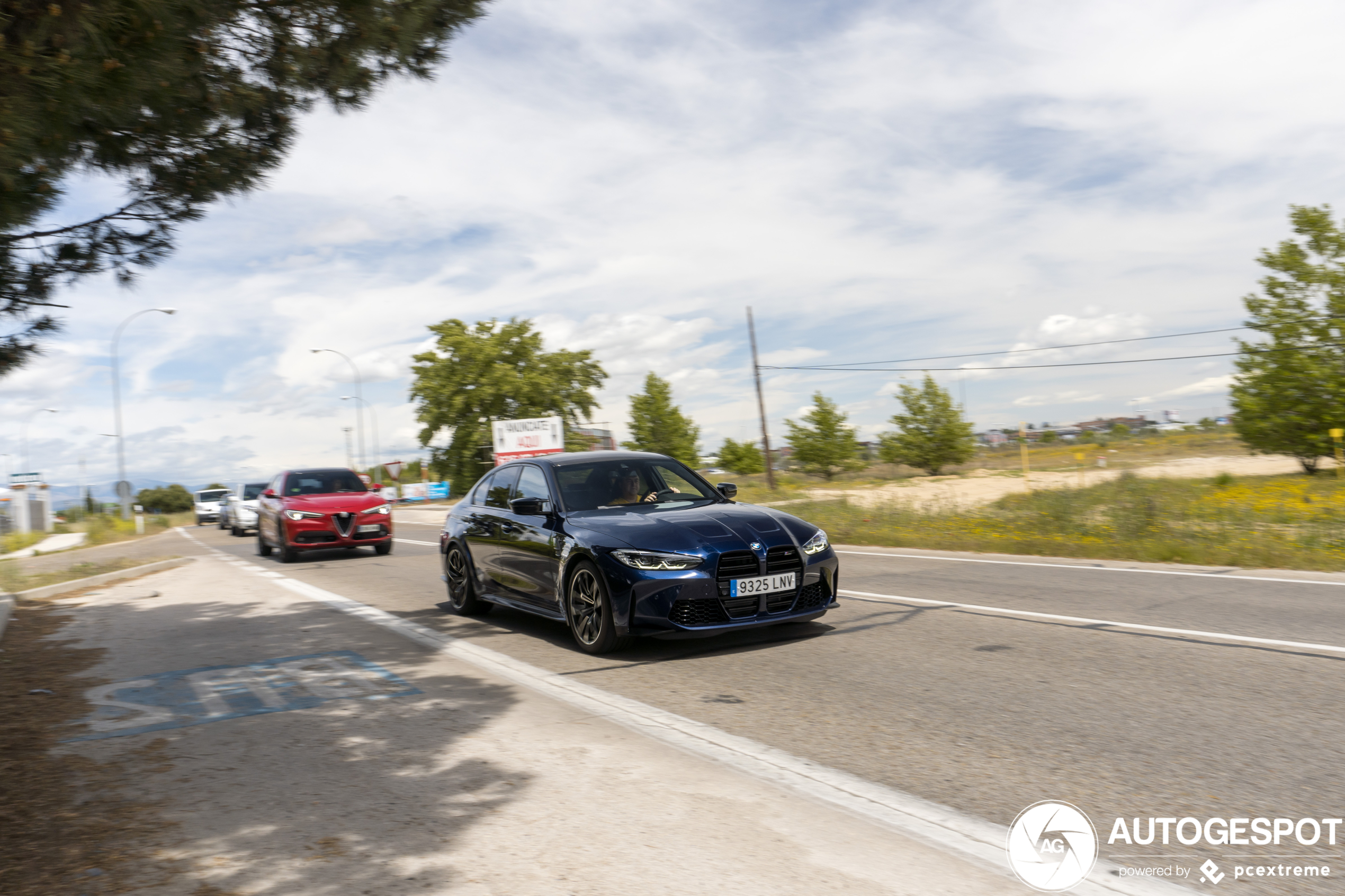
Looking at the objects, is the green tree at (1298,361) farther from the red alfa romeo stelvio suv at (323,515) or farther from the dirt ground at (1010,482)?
the red alfa romeo stelvio suv at (323,515)

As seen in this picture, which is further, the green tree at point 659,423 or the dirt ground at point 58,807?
the green tree at point 659,423

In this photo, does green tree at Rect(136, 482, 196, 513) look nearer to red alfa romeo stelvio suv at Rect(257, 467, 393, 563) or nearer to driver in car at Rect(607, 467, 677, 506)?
red alfa romeo stelvio suv at Rect(257, 467, 393, 563)

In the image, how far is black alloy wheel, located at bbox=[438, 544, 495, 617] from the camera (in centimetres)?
953

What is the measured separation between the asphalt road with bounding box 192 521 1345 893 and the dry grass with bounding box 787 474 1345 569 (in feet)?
6.87

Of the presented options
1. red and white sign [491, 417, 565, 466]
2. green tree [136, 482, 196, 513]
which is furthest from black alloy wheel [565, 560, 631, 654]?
green tree [136, 482, 196, 513]

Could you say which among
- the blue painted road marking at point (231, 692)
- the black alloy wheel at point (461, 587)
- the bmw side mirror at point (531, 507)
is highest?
the bmw side mirror at point (531, 507)

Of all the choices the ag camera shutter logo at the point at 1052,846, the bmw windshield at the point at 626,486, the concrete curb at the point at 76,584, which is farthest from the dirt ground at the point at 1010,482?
the ag camera shutter logo at the point at 1052,846

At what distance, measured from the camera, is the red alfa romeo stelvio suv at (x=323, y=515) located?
57.3 feet

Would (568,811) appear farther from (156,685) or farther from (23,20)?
(156,685)

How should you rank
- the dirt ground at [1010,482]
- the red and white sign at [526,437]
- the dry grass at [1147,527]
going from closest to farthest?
the dry grass at [1147,527], the dirt ground at [1010,482], the red and white sign at [526,437]

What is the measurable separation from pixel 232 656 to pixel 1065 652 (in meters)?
6.52

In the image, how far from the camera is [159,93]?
5148 mm

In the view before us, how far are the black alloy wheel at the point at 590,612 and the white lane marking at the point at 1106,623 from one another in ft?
10.7

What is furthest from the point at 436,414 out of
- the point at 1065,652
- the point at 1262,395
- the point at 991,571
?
the point at 1065,652
